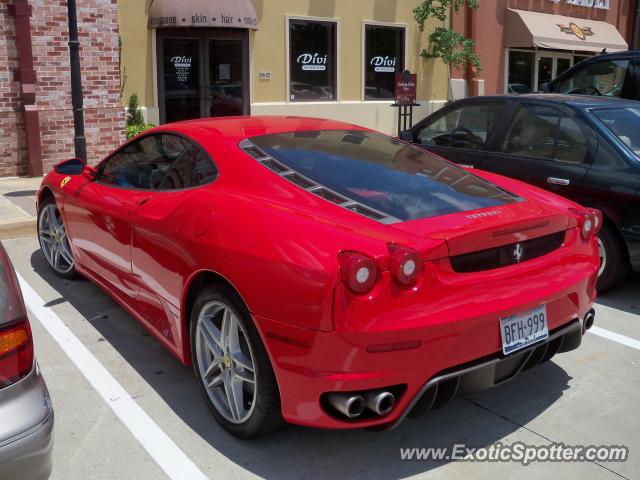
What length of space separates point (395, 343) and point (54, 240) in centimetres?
369

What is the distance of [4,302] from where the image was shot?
7.80ft

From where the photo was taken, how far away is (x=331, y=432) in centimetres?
323

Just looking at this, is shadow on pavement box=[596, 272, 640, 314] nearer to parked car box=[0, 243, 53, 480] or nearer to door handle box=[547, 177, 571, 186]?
door handle box=[547, 177, 571, 186]

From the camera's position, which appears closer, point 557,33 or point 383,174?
point 383,174

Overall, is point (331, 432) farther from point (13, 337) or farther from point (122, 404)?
point (13, 337)

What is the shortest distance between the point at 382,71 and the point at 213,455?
45.2 ft

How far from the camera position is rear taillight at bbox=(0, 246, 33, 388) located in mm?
2297

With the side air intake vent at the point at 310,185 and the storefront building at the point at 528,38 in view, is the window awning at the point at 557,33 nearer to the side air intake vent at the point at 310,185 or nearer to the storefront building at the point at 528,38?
the storefront building at the point at 528,38

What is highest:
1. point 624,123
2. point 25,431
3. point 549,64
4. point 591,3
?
point 591,3

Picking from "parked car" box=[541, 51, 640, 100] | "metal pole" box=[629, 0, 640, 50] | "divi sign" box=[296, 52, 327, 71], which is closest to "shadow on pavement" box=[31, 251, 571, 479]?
"parked car" box=[541, 51, 640, 100]

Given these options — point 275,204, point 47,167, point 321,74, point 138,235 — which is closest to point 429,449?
point 275,204


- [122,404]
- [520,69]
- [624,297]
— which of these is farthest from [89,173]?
[520,69]

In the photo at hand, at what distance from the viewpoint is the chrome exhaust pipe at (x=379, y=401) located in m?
2.60

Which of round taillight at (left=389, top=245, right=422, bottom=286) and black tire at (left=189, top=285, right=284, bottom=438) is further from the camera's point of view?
black tire at (left=189, top=285, right=284, bottom=438)
